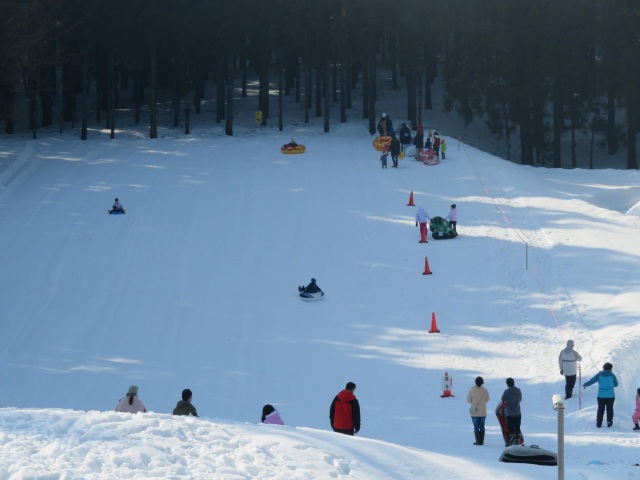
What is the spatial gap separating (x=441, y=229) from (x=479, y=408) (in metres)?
15.8

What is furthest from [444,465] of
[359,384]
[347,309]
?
[347,309]

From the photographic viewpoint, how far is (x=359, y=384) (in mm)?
21375

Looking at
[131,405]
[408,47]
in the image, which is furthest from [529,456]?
[408,47]

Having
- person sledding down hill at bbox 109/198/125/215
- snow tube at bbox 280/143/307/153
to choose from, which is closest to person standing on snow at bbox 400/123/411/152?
snow tube at bbox 280/143/307/153

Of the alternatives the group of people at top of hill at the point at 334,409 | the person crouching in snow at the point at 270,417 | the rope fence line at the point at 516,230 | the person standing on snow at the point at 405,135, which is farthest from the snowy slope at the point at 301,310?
the person standing on snow at the point at 405,135

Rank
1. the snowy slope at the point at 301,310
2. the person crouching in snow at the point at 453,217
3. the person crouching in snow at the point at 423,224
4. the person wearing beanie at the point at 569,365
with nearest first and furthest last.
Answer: the snowy slope at the point at 301,310
the person wearing beanie at the point at 569,365
the person crouching in snow at the point at 423,224
the person crouching in snow at the point at 453,217

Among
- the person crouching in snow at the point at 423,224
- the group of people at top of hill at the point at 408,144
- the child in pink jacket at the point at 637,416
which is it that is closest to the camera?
the child in pink jacket at the point at 637,416

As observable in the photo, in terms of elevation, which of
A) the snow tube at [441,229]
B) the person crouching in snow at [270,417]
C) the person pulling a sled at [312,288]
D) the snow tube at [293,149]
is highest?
the snow tube at [293,149]

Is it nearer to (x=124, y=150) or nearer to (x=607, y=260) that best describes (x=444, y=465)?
(x=607, y=260)

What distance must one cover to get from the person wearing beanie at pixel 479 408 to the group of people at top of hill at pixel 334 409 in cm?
240

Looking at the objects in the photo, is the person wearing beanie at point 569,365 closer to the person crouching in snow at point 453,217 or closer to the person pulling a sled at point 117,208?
the person crouching in snow at point 453,217

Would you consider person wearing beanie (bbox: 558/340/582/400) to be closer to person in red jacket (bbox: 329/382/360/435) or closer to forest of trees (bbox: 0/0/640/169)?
person in red jacket (bbox: 329/382/360/435)

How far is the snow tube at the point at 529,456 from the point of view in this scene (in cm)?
1304

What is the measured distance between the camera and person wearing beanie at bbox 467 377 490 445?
16062 millimetres
